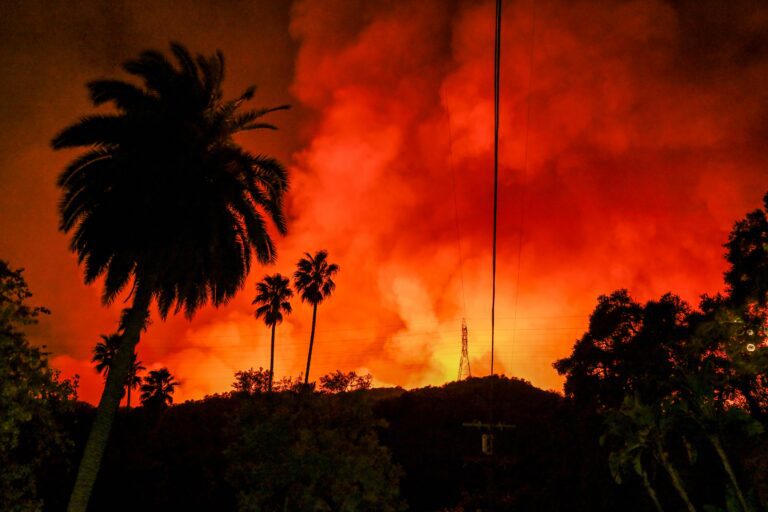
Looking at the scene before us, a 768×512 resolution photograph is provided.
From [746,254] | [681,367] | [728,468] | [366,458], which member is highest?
[746,254]

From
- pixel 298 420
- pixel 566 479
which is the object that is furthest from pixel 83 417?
pixel 566 479

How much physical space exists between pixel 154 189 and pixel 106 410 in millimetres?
7176

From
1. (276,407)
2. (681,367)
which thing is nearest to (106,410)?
(276,407)

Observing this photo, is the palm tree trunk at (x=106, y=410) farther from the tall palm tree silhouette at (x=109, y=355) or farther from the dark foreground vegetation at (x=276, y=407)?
the tall palm tree silhouette at (x=109, y=355)

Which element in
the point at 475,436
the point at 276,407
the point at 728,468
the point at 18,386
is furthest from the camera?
the point at 475,436

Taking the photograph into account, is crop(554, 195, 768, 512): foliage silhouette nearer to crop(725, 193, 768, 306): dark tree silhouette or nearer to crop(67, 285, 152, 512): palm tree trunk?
crop(725, 193, 768, 306): dark tree silhouette

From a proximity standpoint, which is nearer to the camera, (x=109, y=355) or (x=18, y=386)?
(x=18, y=386)

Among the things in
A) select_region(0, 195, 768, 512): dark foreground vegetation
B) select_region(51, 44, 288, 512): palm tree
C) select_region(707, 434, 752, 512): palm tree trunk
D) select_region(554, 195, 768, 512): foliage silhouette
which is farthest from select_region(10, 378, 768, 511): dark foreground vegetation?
select_region(707, 434, 752, 512): palm tree trunk

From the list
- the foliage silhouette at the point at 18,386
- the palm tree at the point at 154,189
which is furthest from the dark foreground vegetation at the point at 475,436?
the palm tree at the point at 154,189

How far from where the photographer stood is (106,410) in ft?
49.1

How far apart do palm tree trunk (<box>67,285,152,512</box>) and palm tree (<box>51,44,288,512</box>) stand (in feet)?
0.12

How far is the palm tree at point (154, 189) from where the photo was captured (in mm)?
16094

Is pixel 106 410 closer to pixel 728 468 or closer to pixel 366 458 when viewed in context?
pixel 366 458

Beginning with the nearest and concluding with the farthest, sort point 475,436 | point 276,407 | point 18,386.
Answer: point 18,386 → point 276,407 → point 475,436
